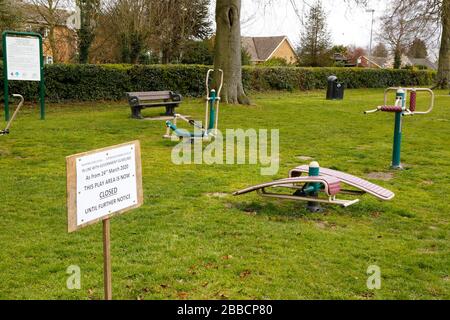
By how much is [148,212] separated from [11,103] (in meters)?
14.4

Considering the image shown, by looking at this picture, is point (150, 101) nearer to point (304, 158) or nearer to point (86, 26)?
point (304, 158)

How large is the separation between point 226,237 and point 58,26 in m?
29.7

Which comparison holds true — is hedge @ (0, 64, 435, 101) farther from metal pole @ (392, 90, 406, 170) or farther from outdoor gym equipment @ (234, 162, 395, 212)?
outdoor gym equipment @ (234, 162, 395, 212)

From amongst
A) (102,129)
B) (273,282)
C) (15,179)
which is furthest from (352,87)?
(273,282)

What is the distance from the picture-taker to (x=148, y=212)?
610cm

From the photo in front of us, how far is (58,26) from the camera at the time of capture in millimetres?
32031

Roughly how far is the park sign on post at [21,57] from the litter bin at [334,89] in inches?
535

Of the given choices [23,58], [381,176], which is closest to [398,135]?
[381,176]

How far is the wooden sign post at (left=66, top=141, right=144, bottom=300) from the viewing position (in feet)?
10.7

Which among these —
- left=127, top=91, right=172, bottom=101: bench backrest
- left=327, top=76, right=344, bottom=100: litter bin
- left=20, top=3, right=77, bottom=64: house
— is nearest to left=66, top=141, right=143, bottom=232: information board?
left=127, top=91, right=172, bottom=101: bench backrest

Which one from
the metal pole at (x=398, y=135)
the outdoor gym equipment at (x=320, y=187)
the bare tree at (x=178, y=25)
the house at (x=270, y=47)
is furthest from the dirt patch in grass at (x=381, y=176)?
the house at (x=270, y=47)

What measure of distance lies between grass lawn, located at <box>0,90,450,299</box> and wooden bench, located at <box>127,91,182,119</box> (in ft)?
17.1

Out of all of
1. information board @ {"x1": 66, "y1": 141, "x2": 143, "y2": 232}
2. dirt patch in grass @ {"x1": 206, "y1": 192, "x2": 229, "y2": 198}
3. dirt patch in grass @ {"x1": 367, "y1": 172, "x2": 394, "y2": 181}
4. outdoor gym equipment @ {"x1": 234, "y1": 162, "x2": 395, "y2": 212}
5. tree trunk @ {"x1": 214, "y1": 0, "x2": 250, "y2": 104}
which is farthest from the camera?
tree trunk @ {"x1": 214, "y1": 0, "x2": 250, "y2": 104}
